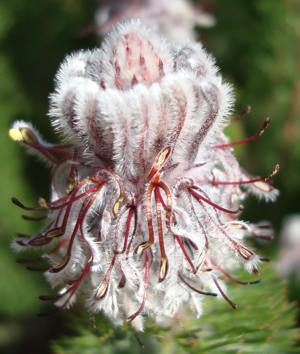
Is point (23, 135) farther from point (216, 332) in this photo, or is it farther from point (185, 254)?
point (216, 332)

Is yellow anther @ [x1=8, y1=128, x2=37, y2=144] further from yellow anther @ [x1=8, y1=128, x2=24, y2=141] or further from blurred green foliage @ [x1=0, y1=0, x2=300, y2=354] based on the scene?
blurred green foliage @ [x1=0, y1=0, x2=300, y2=354]

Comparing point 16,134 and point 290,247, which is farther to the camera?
point 290,247

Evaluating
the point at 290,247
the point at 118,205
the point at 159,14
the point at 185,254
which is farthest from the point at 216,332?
the point at 159,14

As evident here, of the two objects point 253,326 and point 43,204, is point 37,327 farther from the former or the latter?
point 43,204

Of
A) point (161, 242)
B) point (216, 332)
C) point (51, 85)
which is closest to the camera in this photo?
point (161, 242)

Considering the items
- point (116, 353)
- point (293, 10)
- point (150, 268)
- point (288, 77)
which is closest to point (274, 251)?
point (288, 77)

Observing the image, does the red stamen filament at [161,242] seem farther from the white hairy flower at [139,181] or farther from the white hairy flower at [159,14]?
the white hairy flower at [159,14]

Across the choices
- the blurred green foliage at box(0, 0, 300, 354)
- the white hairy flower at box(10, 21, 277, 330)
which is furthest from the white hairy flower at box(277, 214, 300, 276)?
the white hairy flower at box(10, 21, 277, 330)
